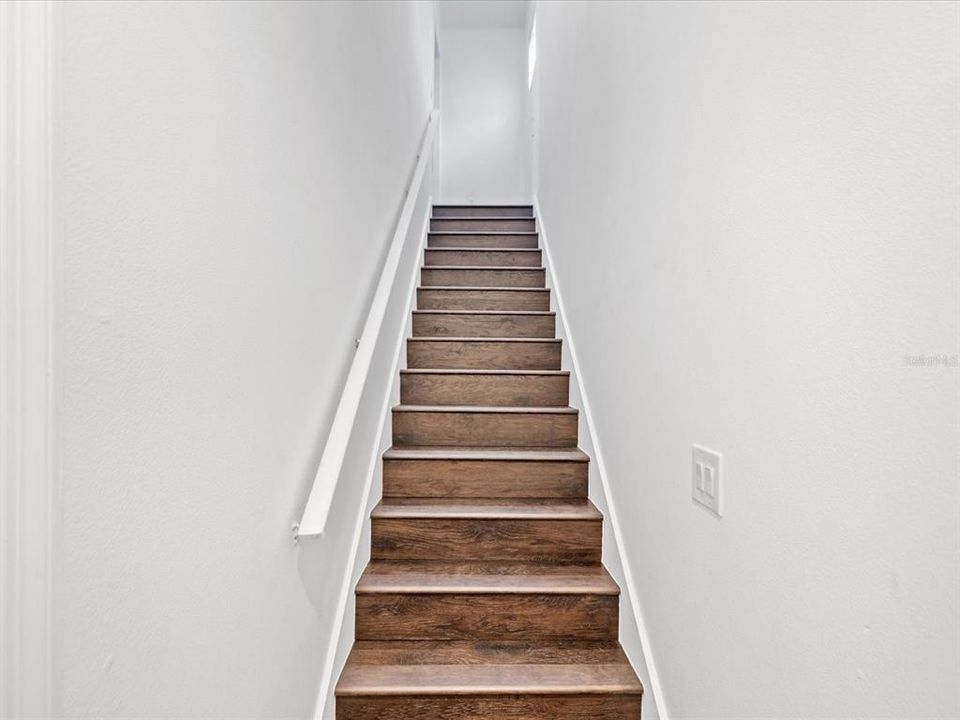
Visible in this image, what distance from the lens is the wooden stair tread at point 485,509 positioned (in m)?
1.87

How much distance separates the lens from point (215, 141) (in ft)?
2.77

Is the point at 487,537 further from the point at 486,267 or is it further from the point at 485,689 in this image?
the point at 486,267

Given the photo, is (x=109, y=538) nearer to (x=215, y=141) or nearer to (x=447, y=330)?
(x=215, y=141)

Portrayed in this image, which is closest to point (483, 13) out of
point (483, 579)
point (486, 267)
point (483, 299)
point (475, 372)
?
point (486, 267)

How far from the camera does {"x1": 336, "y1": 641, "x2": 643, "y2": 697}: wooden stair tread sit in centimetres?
146

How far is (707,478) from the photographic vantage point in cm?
112

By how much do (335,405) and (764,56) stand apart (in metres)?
1.21

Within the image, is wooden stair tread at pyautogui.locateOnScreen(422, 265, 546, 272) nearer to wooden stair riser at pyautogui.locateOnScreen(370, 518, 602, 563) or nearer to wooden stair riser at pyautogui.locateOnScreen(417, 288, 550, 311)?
wooden stair riser at pyautogui.locateOnScreen(417, 288, 550, 311)

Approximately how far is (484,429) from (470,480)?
0.28 m

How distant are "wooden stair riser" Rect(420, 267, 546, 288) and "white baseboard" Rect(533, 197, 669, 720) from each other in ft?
1.55

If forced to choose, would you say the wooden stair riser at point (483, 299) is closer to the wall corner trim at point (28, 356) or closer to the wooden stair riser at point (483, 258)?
the wooden stair riser at point (483, 258)

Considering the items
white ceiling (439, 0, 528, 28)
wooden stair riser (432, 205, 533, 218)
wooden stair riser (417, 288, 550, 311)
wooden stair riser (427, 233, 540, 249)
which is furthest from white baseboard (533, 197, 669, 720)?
white ceiling (439, 0, 528, 28)

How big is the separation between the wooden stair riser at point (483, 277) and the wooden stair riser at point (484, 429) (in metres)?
1.25

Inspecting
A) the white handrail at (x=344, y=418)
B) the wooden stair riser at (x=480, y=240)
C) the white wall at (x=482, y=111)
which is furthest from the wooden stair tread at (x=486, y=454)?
the white wall at (x=482, y=111)
